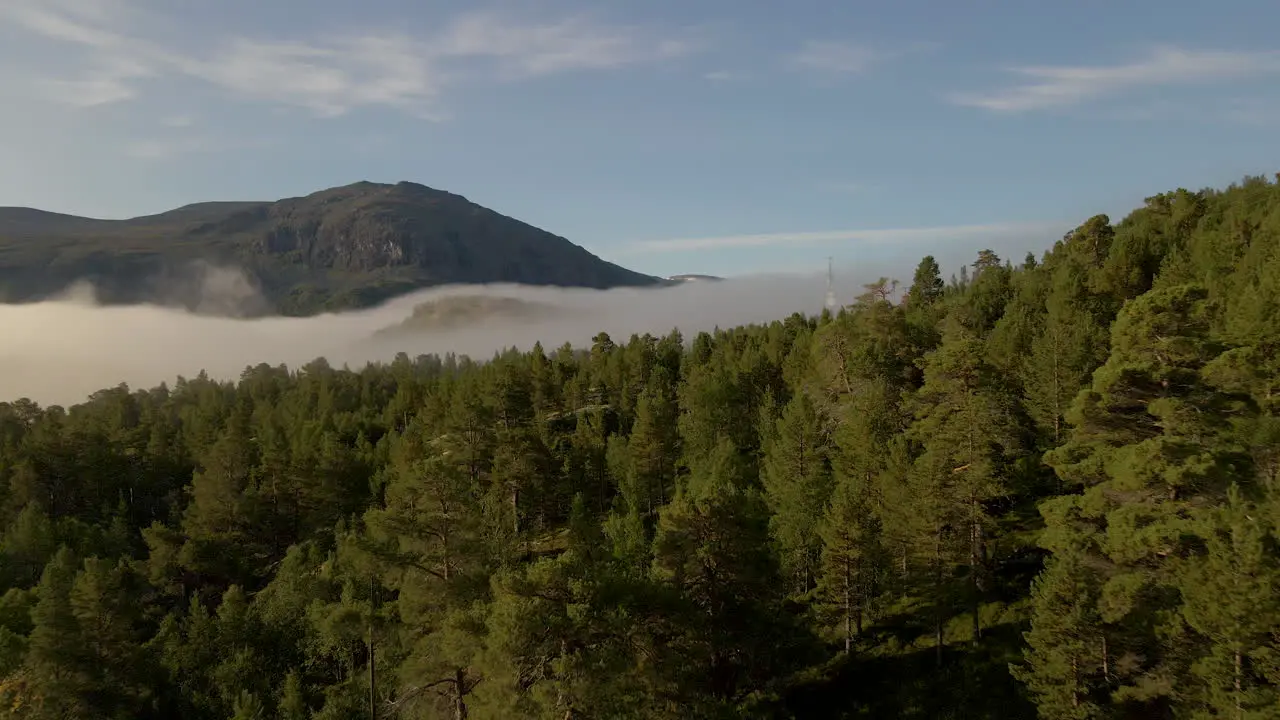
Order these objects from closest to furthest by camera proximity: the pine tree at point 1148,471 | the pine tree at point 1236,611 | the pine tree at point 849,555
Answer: the pine tree at point 1236,611 → the pine tree at point 1148,471 → the pine tree at point 849,555

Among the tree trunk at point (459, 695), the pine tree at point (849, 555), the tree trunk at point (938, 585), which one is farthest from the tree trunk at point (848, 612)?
the tree trunk at point (459, 695)

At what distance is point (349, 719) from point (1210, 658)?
3946 cm

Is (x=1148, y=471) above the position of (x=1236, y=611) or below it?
above

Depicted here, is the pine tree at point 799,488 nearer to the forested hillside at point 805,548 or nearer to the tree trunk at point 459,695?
the forested hillside at point 805,548

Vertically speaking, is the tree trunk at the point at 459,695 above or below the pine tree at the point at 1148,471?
below

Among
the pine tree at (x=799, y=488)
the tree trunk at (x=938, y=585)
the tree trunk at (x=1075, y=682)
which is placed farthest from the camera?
the pine tree at (x=799, y=488)

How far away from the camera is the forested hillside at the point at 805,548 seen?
75.8 feet

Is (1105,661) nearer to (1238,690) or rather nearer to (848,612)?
(1238,690)

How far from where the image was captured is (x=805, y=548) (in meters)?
38.1

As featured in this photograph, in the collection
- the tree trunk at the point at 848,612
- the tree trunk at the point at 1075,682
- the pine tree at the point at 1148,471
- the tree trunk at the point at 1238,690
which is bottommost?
the tree trunk at the point at 848,612

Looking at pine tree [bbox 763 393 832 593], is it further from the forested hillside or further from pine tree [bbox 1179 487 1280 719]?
pine tree [bbox 1179 487 1280 719]

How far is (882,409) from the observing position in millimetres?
47156

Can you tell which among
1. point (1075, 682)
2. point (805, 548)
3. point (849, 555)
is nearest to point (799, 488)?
point (805, 548)

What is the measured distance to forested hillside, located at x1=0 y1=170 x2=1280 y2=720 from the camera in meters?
23.1
